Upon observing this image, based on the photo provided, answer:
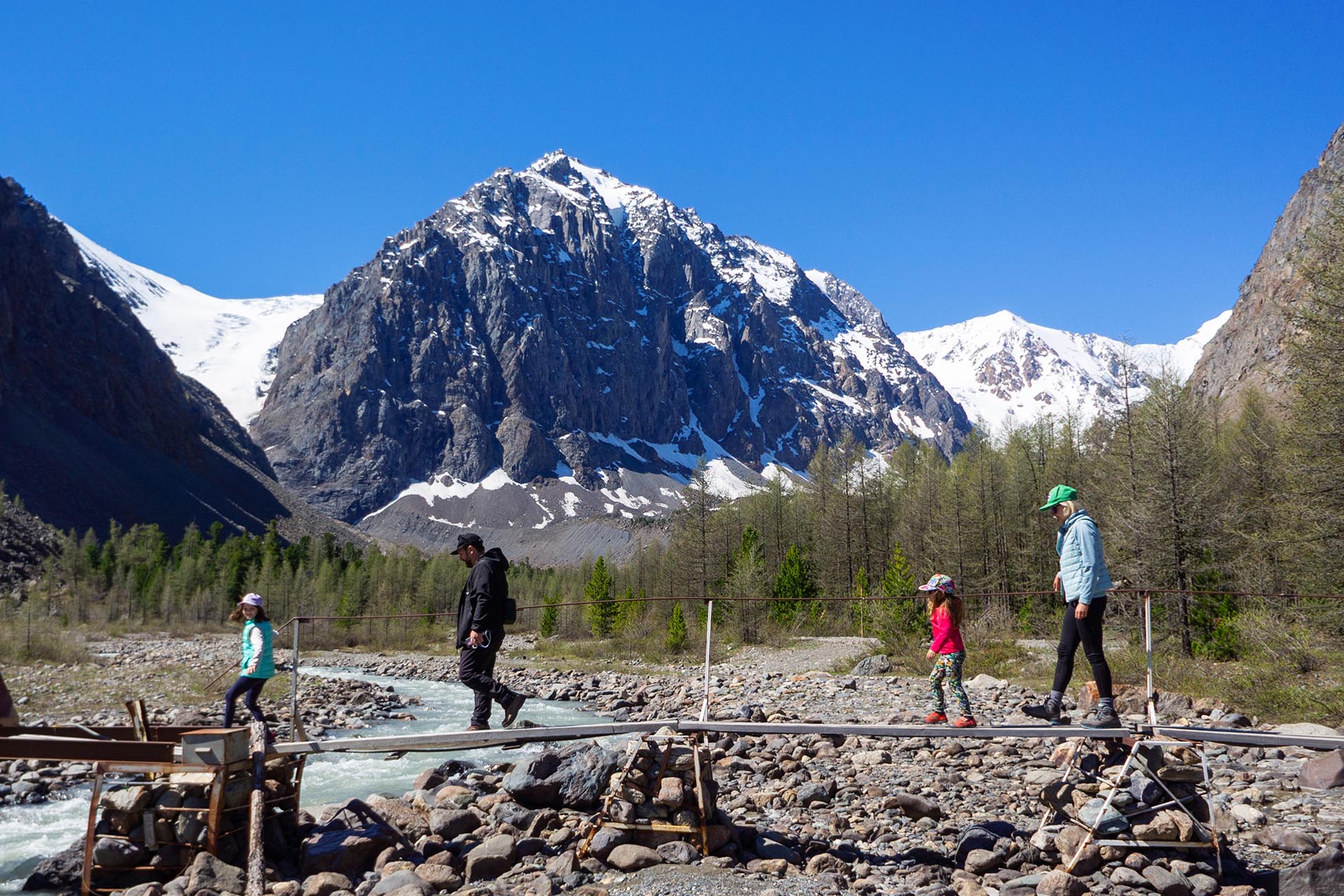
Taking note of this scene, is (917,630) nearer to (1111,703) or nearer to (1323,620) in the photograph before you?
(1323,620)

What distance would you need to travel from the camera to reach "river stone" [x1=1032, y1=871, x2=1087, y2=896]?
25.0ft

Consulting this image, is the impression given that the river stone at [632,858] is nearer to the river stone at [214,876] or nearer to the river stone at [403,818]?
the river stone at [403,818]

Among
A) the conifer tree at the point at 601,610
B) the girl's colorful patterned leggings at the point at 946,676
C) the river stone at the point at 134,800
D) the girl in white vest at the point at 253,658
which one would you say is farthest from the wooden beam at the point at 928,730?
the conifer tree at the point at 601,610

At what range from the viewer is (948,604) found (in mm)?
9719

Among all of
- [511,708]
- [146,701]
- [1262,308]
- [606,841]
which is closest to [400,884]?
[511,708]

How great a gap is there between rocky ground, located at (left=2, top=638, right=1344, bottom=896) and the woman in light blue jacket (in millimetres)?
882

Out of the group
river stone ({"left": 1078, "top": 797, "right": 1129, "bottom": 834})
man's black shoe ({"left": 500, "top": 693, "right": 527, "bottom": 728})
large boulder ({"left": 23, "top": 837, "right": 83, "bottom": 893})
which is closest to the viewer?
river stone ({"left": 1078, "top": 797, "right": 1129, "bottom": 834})

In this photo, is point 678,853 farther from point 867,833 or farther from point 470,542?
point 470,542

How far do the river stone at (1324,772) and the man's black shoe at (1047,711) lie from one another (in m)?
4.75

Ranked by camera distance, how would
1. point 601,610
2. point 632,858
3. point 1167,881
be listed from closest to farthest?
point 1167,881, point 632,858, point 601,610

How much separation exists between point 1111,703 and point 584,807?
6.23 m

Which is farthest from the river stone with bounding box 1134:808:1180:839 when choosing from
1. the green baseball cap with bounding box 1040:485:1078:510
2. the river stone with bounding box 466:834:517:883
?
the river stone with bounding box 466:834:517:883

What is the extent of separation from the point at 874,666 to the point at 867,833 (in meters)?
18.5

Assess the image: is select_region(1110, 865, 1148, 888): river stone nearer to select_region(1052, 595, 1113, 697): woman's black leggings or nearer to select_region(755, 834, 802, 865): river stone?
select_region(1052, 595, 1113, 697): woman's black leggings
